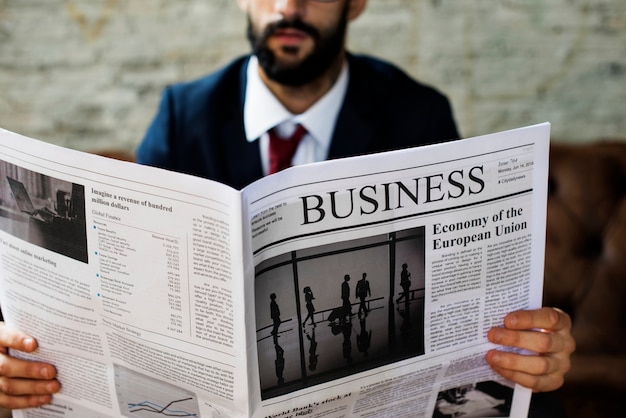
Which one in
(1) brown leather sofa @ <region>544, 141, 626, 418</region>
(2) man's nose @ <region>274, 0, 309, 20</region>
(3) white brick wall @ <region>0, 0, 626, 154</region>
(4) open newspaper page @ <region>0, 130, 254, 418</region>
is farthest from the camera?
(3) white brick wall @ <region>0, 0, 626, 154</region>

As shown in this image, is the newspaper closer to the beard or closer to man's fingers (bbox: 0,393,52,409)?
man's fingers (bbox: 0,393,52,409)

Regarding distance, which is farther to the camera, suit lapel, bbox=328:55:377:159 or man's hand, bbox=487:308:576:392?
suit lapel, bbox=328:55:377:159

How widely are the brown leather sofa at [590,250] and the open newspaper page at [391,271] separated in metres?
0.65

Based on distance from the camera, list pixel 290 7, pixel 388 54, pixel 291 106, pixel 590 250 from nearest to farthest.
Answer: pixel 290 7 < pixel 291 106 < pixel 590 250 < pixel 388 54

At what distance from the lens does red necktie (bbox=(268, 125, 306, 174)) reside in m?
1.24

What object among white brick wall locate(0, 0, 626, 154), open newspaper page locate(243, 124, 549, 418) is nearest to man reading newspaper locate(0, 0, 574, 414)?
white brick wall locate(0, 0, 626, 154)

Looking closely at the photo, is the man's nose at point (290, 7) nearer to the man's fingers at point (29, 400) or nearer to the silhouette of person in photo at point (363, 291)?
the silhouette of person in photo at point (363, 291)

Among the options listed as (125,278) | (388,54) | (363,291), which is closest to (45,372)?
(125,278)

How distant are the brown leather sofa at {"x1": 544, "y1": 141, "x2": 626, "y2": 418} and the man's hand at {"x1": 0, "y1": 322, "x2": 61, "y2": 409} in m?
1.03

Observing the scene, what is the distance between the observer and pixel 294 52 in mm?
1224

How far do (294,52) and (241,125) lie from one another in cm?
17

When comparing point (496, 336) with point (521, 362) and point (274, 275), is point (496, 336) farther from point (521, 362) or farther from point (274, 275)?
point (274, 275)

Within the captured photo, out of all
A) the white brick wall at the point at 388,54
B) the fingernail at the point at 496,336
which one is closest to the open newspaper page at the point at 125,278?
the fingernail at the point at 496,336

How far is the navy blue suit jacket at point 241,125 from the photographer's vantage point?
1.25 m
